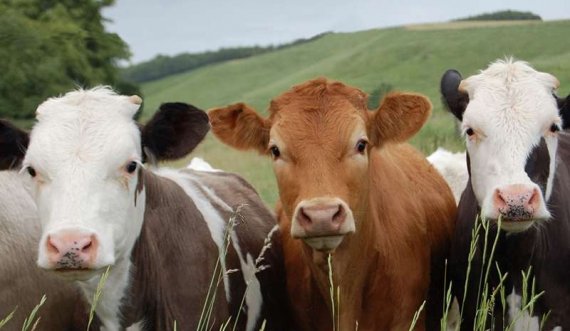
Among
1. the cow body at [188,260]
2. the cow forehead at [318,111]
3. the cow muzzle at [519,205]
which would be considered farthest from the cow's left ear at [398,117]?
the cow body at [188,260]

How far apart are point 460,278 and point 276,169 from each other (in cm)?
159

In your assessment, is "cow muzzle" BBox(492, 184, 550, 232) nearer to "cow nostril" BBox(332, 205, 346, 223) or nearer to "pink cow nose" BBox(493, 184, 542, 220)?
"pink cow nose" BBox(493, 184, 542, 220)

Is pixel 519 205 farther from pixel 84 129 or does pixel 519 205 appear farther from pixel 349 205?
pixel 84 129

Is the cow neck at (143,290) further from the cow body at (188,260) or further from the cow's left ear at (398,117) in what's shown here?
the cow's left ear at (398,117)

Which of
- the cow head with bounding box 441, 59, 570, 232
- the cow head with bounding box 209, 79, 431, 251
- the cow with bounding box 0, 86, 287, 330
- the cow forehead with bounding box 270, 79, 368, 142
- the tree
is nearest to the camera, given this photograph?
the cow with bounding box 0, 86, 287, 330

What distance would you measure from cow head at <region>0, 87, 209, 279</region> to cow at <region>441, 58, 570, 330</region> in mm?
1756

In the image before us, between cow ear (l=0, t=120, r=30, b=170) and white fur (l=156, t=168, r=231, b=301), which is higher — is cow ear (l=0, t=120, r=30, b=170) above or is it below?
above

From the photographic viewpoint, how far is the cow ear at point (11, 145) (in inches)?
219

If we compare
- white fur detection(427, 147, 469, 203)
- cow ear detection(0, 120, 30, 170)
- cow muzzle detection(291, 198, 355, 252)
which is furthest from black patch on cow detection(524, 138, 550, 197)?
white fur detection(427, 147, 469, 203)

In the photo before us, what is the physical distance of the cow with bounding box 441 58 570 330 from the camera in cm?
577

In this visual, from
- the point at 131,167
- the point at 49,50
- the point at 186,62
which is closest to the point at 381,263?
the point at 131,167

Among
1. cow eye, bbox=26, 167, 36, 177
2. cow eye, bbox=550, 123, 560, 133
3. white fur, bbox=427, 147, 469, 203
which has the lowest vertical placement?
white fur, bbox=427, 147, 469, 203

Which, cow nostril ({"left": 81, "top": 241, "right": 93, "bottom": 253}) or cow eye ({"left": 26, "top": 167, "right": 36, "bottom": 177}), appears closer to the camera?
cow nostril ({"left": 81, "top": 241, "right": 93, "bottom": 253})

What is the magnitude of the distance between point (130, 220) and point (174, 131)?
69 cm
